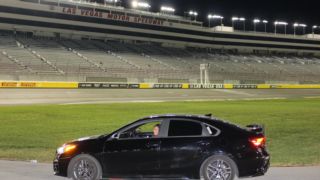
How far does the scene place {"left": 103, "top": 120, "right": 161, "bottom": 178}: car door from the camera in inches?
322

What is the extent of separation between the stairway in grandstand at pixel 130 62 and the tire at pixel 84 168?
141 ft

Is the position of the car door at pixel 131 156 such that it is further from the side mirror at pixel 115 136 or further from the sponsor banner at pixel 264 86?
the sponsor banner at pixel 264 86

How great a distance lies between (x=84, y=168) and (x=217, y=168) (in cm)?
251

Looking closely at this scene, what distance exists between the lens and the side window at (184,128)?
325 inches

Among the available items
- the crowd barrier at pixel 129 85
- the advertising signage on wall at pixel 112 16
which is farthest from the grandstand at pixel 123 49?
the crowd barrier at pixel 129 85

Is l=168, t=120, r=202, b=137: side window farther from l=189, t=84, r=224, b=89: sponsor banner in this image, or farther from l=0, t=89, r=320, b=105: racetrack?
l=189, t=84, r=224, b=89: sponsor banner

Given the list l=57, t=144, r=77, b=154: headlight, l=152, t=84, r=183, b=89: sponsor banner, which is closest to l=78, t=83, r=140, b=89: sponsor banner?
l=152, t=84, r=183, b=89: sponsor banner

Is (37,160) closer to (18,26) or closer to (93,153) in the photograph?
(93,153)

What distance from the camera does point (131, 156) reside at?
27.0ft

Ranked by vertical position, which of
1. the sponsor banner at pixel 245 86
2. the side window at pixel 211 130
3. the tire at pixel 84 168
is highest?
the side window at pixel 211 130

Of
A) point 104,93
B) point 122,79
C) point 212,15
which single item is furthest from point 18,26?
point 212,15

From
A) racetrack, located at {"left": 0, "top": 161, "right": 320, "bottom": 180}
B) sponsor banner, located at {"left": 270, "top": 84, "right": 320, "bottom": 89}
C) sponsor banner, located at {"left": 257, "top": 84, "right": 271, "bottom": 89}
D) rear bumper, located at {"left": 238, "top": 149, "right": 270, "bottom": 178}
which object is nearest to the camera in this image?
rear bumper, located at {"left": 238, "top": 149, "right": 270, "bottom": 178}

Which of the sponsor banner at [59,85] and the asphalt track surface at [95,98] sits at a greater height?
the sponsor banner at [59,85]

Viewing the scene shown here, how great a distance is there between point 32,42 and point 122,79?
56.5 feet
